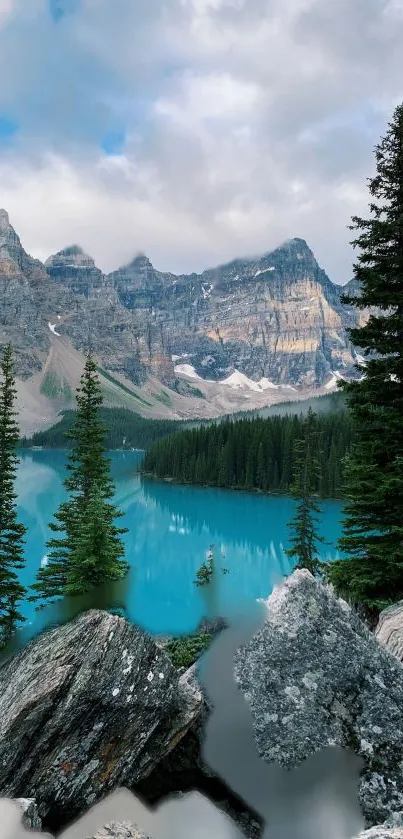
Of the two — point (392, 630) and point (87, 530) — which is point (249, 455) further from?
point (392, 630)

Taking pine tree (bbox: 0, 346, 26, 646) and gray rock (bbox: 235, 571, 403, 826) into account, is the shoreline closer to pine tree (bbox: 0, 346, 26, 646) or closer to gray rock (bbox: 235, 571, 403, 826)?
pine tree (bbox: 0, 346, 26, 646)

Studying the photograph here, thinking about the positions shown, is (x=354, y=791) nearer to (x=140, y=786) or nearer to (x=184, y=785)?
(x=184, y=785)

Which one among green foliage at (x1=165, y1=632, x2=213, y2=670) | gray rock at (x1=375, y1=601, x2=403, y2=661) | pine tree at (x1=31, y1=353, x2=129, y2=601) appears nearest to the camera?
gray rock at (x1=375, y1=601, x2=403, y2=661)

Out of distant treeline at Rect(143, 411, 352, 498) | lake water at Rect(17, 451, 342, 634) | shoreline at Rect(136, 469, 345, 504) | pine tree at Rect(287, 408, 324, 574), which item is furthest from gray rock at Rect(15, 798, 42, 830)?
distant treeline at Rect(143, 411, 352, 498)

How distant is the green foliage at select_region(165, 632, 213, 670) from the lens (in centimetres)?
2103

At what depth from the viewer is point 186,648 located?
76.1 ft

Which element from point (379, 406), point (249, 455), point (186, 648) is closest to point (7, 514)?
point (186, 648)

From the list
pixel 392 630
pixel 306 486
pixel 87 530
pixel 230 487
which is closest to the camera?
pixel 392 630

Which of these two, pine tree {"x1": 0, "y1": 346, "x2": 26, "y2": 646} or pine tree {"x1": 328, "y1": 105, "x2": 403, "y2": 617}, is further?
pine tree {"x1": 0, "y1": 346, "x2": 26, "y2": 646}

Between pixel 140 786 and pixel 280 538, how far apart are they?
2478 inches

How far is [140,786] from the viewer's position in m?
6.34

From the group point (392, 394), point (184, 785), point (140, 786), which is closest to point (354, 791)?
point (184, 785)

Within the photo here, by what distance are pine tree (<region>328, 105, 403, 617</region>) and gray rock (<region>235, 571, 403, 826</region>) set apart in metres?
5.98

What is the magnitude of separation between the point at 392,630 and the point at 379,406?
248 inches
